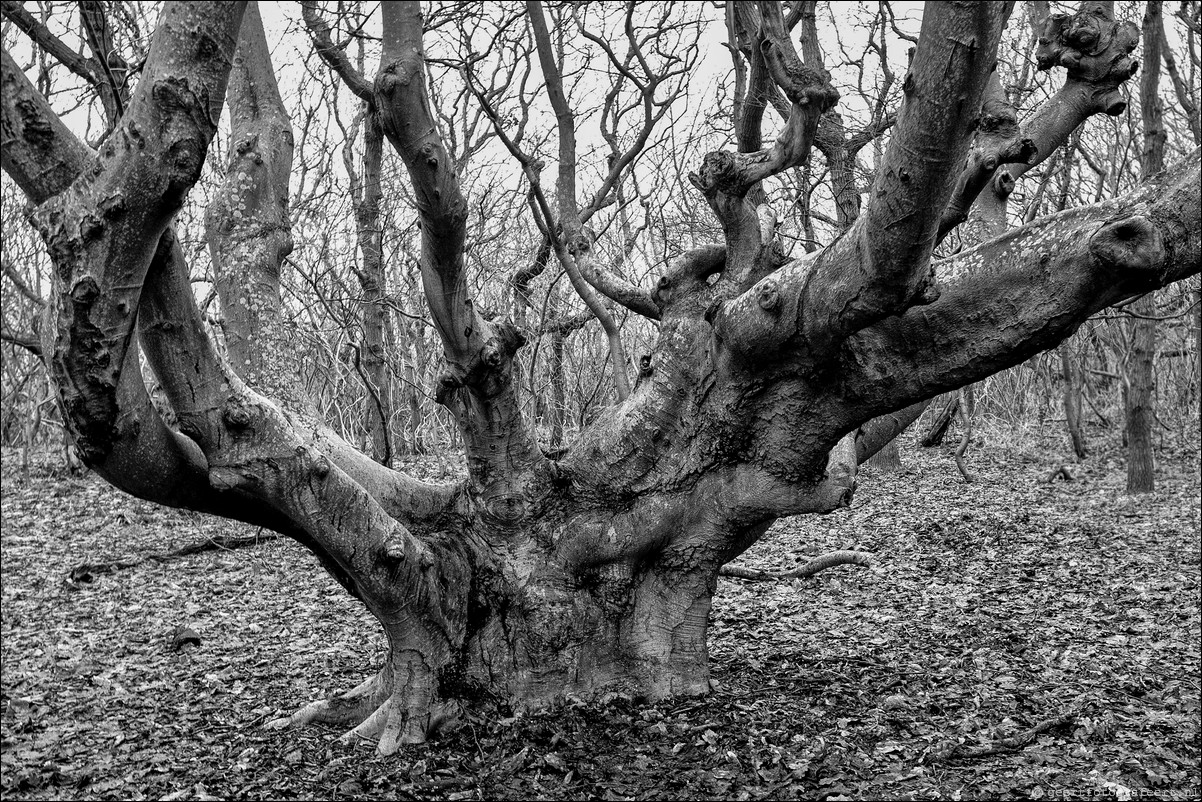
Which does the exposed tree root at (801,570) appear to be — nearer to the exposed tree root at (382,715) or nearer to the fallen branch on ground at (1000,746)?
the fallen branch on ground at (1000,746)

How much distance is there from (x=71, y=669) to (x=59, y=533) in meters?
5.16

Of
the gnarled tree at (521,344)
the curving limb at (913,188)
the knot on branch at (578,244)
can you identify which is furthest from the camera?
the knot on branch at (578,244)

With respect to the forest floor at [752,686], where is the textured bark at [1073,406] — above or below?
above

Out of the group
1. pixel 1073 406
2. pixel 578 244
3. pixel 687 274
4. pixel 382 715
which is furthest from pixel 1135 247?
pixel 1073 406

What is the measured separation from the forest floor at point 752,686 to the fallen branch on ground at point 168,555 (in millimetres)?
61

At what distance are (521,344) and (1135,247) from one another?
7.29 ft

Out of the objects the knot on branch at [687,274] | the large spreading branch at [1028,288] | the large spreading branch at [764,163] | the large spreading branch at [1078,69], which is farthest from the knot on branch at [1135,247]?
the knot on branch at [687,274]

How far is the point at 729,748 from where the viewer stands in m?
3.60

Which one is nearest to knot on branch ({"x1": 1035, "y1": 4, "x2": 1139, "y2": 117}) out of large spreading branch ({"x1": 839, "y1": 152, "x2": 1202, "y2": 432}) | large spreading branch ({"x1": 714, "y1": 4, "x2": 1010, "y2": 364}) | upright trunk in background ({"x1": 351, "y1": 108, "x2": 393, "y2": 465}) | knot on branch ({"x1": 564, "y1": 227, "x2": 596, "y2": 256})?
large spreading branch ({"x1": 839, "y1": 152, "x2": 1202, "y2": 432})

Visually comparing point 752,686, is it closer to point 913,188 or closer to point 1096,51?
point 913,188

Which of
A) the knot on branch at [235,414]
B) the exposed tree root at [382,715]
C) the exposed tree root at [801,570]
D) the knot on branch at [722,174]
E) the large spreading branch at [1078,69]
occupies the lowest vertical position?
the exposed tree root at [382,715]

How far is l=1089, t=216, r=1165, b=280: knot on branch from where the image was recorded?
2.73 meters

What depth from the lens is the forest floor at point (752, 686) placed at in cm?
343

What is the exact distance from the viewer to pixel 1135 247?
274 cm
